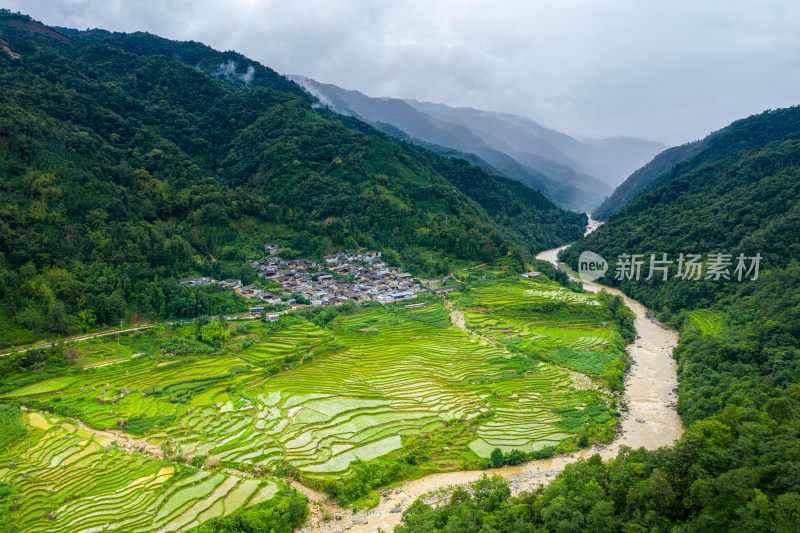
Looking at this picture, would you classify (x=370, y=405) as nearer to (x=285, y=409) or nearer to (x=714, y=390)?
(x=285, y=409)

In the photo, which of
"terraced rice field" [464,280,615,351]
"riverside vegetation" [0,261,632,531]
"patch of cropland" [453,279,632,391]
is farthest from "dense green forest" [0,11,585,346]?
"terraced rice field" [464,280,615,351]

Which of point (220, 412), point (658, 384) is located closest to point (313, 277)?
point (220, 412)

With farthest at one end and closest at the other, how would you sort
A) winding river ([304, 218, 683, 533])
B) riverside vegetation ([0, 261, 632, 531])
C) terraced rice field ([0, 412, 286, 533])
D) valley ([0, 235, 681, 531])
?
valley ([0, 235, 681, 531]) → riverside vegetation ([0, 261, 632, 531]) → winding river ([304, 218, 683, 533]) → terraced rice field ([0, 412, 286, 533])

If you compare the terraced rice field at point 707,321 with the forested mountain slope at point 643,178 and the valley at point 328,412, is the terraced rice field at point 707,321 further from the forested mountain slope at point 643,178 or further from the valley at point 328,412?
the forested mountain slope at point 643,178

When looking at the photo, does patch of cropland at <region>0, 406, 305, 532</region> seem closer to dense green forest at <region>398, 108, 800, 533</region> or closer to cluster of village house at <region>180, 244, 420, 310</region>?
dense green forest at <region>398, 108, 800, 533</region>

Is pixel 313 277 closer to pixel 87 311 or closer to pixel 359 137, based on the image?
pixel 87 311

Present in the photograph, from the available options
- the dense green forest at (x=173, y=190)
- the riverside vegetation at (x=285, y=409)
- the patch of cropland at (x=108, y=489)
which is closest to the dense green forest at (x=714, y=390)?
the riverside vegetation at (x=285, y=409)

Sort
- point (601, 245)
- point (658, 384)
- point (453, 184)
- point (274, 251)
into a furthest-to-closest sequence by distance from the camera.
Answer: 1. point (453, 184)
2. point (601, 245)
3. point (274, 251)
4. point (658, 384)
